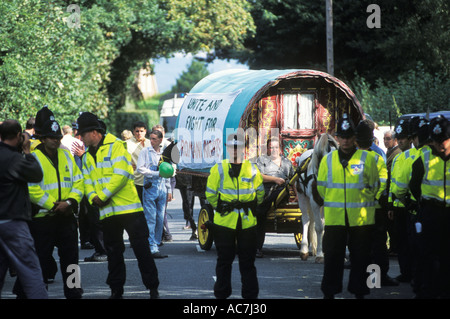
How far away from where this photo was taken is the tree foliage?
2302 centimetres

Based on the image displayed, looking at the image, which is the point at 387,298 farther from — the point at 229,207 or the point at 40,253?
the point at 40,253

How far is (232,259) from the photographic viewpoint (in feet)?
31.9

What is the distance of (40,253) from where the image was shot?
1005 centimetres

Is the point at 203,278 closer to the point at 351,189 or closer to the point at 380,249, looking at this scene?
the point at 380,249

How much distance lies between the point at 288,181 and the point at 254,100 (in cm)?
141

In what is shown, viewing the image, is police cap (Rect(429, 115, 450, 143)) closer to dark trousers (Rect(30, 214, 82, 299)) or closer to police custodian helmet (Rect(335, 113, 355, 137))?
police custodian helmet (Rect(335, 113, 355, 137))

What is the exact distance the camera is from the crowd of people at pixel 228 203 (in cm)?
890

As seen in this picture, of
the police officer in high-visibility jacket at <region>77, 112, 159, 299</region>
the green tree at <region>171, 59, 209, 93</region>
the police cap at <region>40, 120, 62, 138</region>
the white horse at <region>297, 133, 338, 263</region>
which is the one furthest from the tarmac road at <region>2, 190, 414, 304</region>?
the green tree at <region>171, 59, 209, 93</region>

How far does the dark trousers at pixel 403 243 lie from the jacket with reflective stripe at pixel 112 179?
3345 mm

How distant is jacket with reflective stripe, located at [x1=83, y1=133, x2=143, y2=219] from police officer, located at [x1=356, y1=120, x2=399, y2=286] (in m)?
2.63

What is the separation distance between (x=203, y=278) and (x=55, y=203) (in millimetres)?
2780

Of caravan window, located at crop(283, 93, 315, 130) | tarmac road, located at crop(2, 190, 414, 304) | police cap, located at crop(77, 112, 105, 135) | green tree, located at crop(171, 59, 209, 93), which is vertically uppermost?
green tree, located at crop(171, 59, 209, 93)

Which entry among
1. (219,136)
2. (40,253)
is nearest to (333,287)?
(40,253)

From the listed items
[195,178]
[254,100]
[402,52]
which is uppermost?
[402,52]
